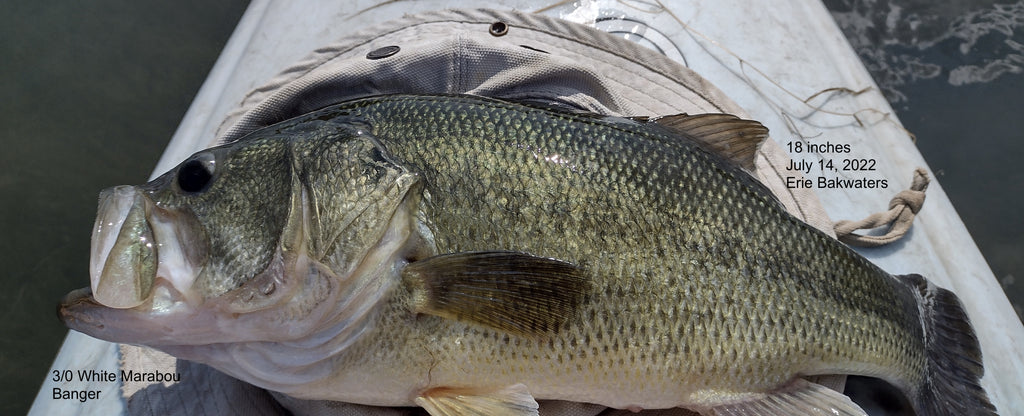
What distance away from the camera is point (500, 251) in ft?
4.46

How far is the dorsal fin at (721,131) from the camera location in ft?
5.43

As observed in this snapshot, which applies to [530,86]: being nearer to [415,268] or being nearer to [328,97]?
[328,97]

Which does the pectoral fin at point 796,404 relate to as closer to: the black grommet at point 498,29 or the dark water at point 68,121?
the black grommet at point 498,29

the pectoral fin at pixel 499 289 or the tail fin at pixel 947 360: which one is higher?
the pectoral fin at pixel 499 289

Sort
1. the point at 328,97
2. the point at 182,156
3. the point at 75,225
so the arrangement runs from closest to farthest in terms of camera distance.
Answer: the point at 328,97
the point at 182,156
the point at 75,225

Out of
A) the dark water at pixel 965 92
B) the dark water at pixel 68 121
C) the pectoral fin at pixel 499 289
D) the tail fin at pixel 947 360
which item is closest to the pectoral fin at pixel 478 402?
the pectoral fin at pixel 499 289

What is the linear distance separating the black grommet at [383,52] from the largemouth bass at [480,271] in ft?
1.57

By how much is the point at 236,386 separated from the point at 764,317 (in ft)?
4.30

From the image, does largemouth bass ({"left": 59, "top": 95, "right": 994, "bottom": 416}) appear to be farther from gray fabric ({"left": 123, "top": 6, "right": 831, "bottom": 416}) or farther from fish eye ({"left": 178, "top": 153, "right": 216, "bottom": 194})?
gray fabric ({"left": 123, "top": 6, "right": 831, "bottom": 416})

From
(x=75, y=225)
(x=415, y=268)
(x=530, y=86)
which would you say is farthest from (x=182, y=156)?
(x=75, y=225)

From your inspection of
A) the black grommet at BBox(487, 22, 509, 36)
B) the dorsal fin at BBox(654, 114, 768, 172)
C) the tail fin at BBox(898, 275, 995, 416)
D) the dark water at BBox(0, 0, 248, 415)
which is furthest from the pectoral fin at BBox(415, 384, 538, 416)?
the dark water at BBox(0, 0, 248, 415)

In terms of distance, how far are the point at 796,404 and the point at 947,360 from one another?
1.67 ft

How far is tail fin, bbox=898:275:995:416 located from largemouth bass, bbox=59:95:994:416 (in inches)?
8.5

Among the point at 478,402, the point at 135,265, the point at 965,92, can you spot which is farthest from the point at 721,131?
the point at 965,92
